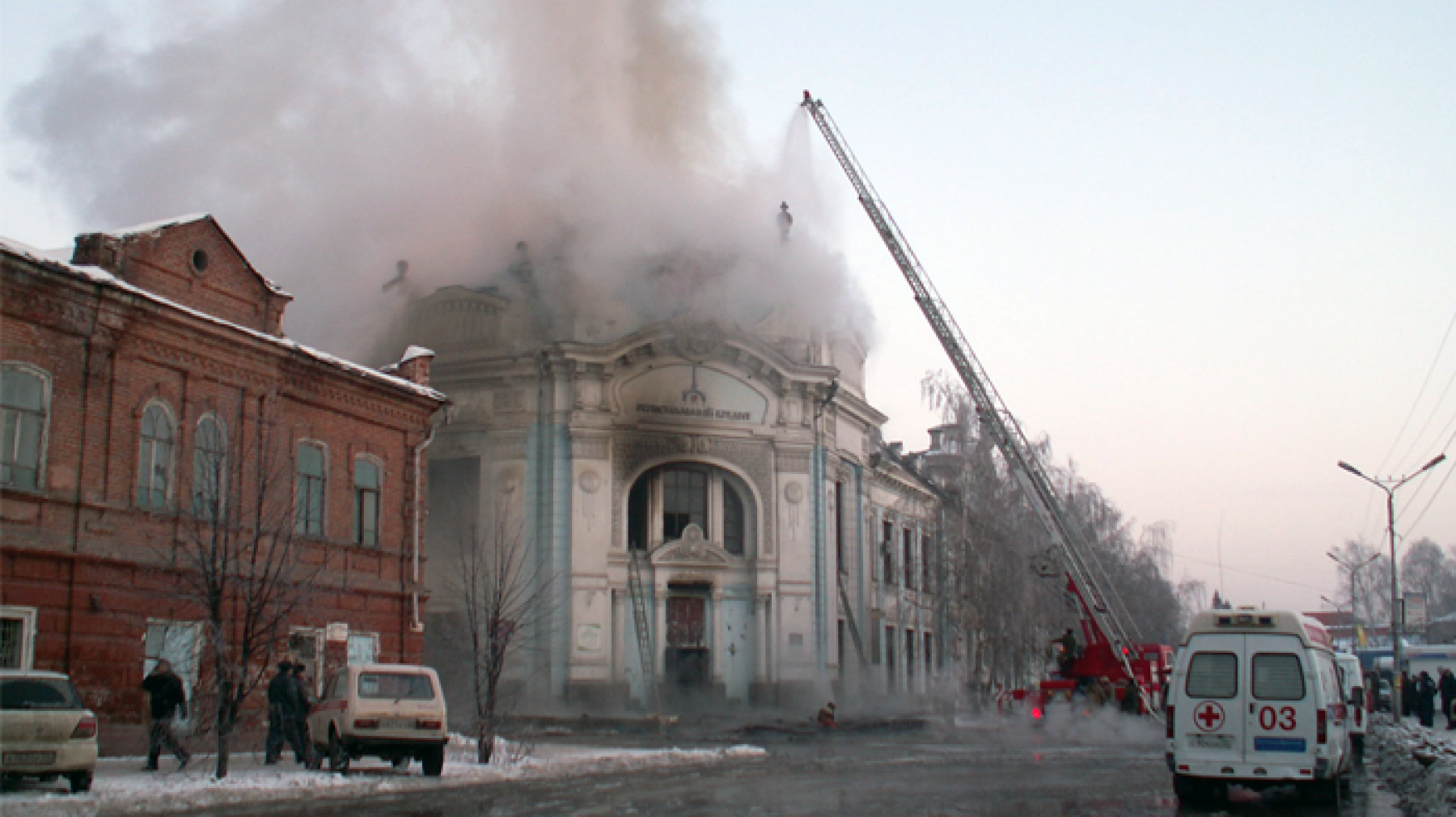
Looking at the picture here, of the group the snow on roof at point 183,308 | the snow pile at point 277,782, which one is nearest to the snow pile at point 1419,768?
the snow pile at point 277,782

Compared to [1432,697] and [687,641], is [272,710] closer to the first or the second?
[687,641]

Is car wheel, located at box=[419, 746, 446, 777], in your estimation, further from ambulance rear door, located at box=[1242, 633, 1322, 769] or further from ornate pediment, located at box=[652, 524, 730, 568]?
ornate pediment, located at box=[652, 524, 730, 568]

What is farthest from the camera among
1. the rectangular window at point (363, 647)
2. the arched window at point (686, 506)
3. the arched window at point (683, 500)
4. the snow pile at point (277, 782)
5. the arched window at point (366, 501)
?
the arched window at point (683, 500)

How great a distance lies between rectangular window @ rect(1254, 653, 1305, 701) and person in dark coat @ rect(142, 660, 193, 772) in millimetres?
13127

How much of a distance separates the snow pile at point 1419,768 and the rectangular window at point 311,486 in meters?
17.7

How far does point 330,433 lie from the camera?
84.5ft

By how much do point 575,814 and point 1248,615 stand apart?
823 centimetres

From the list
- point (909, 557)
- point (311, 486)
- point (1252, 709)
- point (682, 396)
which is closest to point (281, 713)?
point (311, 486)

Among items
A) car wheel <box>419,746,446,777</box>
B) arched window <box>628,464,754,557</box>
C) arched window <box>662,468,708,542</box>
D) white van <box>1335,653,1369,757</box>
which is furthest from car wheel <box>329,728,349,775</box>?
arched window <box>662,468,708,542</box>

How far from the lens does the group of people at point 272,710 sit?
17.6 m

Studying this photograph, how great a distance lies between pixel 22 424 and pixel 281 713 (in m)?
5.35

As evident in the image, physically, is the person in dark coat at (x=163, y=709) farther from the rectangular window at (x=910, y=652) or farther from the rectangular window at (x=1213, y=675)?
the rectangular window at (x=910, y=652)

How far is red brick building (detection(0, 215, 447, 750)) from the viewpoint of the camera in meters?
19.1

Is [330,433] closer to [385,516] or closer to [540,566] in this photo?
[385,516]
